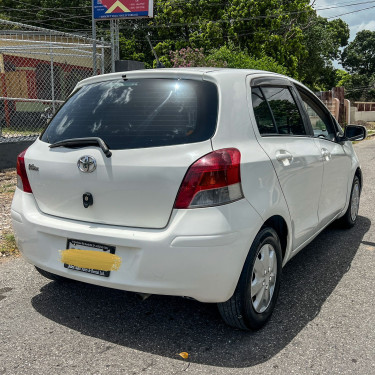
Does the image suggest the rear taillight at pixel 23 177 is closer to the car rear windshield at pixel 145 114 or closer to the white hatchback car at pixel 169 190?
the white hatchback car at pixel 169 190

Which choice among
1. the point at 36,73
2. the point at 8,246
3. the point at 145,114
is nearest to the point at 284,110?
the point at 145,114

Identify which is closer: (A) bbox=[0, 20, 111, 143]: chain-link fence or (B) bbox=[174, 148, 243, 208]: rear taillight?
(B) bbox=[174, 148, 243, 208]: rear taillight

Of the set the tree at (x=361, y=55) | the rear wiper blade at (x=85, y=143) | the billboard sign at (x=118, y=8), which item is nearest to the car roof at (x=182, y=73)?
the rear wiper blade at (x=85, y=143)

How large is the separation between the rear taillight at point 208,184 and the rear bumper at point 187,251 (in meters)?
0.05

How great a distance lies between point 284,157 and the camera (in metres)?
3.20

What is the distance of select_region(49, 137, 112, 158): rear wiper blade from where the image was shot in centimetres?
269

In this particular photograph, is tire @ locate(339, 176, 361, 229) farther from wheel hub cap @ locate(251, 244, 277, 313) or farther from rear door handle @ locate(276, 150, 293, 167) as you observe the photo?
wheel hub cap @ locate(251, 244, 277, 313)

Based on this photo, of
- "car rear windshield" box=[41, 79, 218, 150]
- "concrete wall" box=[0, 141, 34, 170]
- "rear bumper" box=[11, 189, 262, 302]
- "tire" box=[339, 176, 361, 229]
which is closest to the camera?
"rear bumper" box=[11, 189, 262, 302]

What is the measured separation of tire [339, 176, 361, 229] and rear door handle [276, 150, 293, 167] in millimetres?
2121

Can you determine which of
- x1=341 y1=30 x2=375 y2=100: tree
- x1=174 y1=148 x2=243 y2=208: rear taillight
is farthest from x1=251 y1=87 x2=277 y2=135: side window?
x1=341 y1=30 x2=375 y2=100: tree

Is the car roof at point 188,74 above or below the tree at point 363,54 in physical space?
above

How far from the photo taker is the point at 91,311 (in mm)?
3221

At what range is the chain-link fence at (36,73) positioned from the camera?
9.83 metres

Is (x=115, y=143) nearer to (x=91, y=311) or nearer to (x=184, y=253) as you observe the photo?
(x=184, y=253)
